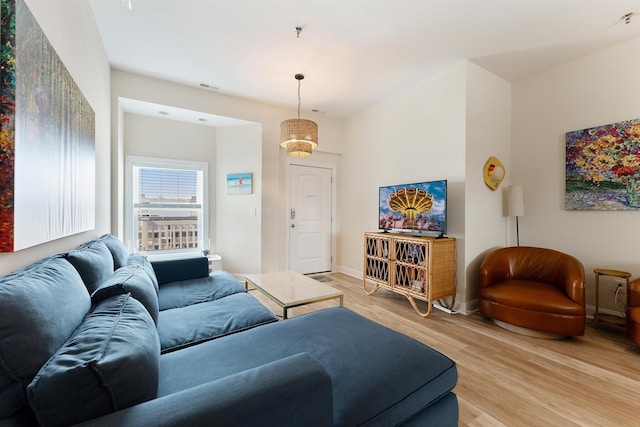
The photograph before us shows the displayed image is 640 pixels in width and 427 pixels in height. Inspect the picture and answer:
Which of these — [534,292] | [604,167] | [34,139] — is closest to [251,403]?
[34,139]

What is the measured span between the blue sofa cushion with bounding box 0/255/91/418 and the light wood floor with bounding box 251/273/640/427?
1.88m

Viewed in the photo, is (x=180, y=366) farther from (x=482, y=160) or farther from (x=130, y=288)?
(x=482, y=160)

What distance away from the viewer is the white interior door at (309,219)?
4.48 m

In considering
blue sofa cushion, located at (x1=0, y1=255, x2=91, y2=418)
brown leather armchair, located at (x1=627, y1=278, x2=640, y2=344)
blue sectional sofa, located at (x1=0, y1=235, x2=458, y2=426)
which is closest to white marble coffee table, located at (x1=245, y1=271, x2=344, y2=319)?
blue sectional sofa, located at (x1=0, y1=235, x2=458, y2=426)

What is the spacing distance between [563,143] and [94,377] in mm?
4291

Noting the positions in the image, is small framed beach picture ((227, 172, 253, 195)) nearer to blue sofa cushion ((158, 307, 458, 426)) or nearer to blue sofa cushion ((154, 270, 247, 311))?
blue sofa cushion ((154, 270, 247, 311))

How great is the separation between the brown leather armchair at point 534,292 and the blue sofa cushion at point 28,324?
10.2ft

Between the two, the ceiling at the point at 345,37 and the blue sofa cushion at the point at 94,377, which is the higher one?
the ceiling at the point at 345,37

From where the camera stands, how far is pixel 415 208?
3.28 m

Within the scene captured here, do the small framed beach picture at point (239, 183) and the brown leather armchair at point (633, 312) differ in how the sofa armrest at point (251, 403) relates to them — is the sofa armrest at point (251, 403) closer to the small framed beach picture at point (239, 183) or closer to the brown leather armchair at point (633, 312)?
the brown leather armchair at point (633, 312)

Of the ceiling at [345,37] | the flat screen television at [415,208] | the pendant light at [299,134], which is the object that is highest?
the ceiling at [345,37]

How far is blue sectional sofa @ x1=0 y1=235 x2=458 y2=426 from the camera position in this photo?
2.23 feet

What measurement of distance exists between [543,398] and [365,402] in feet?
4.80

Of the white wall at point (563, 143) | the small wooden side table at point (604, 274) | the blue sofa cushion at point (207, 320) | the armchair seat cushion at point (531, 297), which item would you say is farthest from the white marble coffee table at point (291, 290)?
the white wall at point (563, 143)
